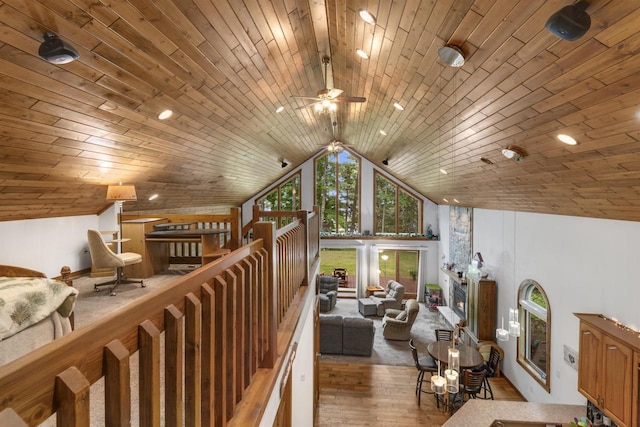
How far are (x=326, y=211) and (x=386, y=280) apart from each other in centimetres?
325

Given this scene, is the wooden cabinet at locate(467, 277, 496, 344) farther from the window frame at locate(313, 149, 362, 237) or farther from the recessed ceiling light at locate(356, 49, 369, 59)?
the recessed ceiling light at locate(356, 49, 369, 59)

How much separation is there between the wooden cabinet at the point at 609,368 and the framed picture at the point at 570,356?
1.72 ft

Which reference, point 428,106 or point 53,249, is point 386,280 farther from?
point 53,249

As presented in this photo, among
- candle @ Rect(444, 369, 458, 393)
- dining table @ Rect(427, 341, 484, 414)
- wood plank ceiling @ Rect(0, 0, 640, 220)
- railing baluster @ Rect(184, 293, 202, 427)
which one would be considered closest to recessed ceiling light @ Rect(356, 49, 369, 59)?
wood plank ceiling @ Rect(0, 0, 640, 220)

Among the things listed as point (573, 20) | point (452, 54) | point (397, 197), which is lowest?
point (397, 197)

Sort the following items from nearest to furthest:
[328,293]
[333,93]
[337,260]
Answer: [333,93] → [328,293] → [337,260]

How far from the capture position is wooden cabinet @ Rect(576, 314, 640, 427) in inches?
138

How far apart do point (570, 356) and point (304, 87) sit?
18.0 ft

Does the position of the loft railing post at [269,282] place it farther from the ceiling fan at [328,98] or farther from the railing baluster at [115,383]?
the ceiling fan at [328,98]

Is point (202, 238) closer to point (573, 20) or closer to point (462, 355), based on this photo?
point (573, 20)

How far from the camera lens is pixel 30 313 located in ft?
6.63

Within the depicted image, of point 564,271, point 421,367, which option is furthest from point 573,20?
point 421,367

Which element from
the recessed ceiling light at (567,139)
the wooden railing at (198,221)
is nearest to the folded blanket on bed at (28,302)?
the wooden railing at (198,221)

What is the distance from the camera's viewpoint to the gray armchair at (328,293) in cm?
1028
